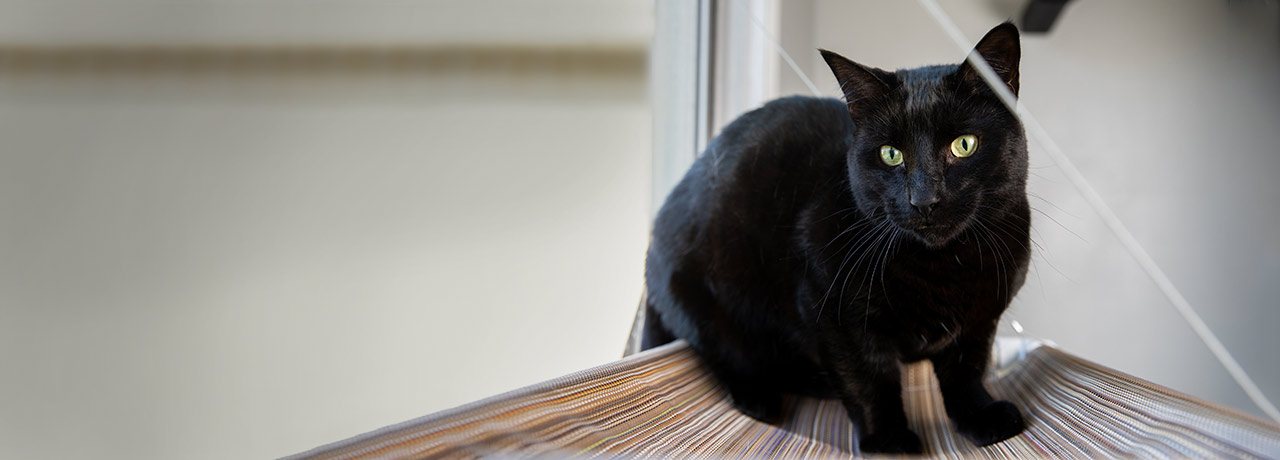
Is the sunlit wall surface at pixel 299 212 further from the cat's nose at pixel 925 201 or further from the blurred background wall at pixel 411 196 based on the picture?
the cat's nose at pixel 925 201

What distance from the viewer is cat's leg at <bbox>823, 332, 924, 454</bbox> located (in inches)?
28.3

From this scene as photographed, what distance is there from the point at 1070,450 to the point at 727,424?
29cm

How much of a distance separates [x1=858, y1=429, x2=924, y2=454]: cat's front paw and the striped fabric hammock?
2 centimetres

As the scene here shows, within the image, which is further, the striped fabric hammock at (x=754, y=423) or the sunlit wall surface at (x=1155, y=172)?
the sunlit wall surface at (x=1155, y=172)

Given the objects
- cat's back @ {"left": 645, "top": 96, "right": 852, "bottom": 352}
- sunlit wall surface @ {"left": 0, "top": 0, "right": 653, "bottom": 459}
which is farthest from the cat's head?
sunlit wall surface @ {"left": 0, "top": 0, "right": 653, "bottom": 459}

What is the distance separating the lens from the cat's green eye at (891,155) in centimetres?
67

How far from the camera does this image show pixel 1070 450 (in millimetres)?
569

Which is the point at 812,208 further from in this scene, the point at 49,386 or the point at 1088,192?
the point at 49,386

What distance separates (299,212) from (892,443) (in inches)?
49.8

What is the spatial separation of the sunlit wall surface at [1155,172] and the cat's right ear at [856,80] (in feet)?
4.26

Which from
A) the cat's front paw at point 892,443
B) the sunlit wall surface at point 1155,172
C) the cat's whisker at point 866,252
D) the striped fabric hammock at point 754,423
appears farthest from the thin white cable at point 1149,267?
the sunlit wall surface at point 1155,172

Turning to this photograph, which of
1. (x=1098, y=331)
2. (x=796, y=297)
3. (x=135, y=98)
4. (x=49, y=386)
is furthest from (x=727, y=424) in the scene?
(x=1098, y=331)

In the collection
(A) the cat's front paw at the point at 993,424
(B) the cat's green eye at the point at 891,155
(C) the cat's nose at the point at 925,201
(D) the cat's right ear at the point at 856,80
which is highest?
(D) the cat's right ear at the point at 856,80

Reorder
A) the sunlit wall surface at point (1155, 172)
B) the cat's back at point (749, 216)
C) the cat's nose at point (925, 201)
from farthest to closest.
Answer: the sunlit wall surface at point (1155, 172), the cat's back at point (749, 216), the cat's nose at point (925, 201)
